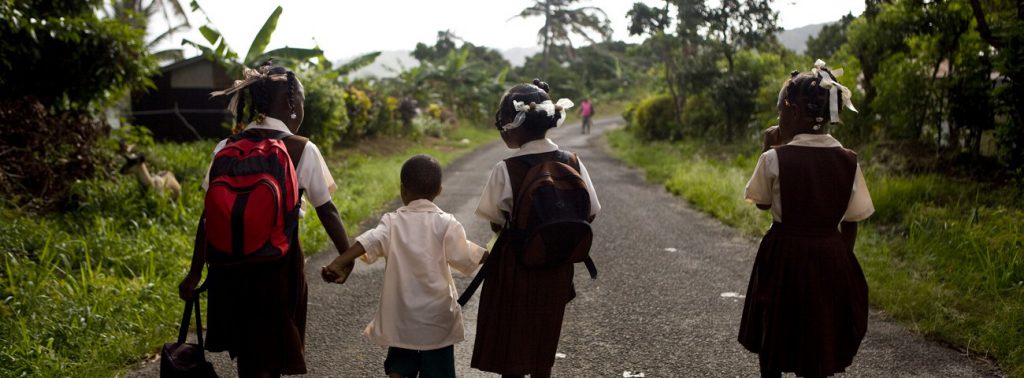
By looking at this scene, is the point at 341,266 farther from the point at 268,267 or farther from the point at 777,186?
the point at 777,186

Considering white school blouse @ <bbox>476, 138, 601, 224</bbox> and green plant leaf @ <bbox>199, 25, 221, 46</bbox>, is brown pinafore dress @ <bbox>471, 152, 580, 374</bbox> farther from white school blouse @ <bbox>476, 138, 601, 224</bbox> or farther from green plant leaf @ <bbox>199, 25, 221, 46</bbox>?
green plant leaf @ <bbox>199, 25, 221, 46</bbox>

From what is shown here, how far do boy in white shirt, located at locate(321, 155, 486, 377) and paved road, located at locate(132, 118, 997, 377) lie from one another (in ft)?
3.30

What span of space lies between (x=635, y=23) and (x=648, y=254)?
14226 millimetres

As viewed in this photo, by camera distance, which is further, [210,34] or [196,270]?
[210,34]

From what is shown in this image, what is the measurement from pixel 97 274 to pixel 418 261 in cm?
353

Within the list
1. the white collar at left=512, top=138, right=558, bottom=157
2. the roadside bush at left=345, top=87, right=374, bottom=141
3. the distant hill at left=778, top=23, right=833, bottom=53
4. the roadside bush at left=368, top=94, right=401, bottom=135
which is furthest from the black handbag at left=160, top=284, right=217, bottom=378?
the distant hill at left=778, top=23, right=833, bottom=53

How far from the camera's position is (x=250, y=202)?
285 centimetres

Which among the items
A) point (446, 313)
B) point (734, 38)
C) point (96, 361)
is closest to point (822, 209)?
point (446, 313)

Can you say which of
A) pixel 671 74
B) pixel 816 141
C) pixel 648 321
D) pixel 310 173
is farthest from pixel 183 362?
pixel 671 74

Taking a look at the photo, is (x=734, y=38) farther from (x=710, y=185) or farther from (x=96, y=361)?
(x=96, y=361)

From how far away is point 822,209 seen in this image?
10.7 ft

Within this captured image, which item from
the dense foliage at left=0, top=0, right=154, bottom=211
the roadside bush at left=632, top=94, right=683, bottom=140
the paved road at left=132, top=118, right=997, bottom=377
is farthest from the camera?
the roadside bush at left=632, top=94, right=683, bottom=140

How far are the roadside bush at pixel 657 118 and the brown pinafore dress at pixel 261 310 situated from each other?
19.8 meters

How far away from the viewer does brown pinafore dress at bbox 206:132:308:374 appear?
3.08 metres
